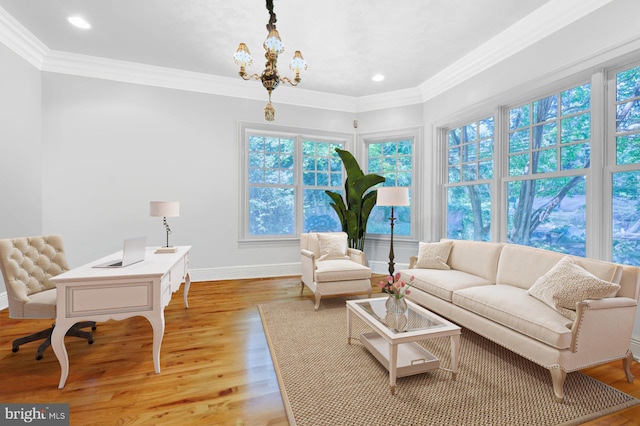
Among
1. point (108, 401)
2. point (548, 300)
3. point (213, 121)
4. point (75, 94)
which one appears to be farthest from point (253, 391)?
point (75, 94)

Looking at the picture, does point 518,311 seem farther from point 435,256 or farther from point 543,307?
point 435,256

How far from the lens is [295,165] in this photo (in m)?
5.12

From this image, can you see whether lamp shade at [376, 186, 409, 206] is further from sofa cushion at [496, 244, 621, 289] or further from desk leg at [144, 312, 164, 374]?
desk leg at [144, 312, 164, 374]

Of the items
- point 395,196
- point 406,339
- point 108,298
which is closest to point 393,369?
point 406,339

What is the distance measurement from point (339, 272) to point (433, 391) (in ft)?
5.54

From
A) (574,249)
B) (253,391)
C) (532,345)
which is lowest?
(253,391)

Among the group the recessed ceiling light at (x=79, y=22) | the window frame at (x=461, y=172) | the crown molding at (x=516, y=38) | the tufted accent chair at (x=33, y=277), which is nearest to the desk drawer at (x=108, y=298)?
the tufted accent chair at (x=33, y=277)

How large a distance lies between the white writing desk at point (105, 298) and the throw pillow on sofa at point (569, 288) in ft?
9.12

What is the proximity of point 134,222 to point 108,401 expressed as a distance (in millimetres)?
3009

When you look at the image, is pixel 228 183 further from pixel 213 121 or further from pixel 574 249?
pixel 574 249

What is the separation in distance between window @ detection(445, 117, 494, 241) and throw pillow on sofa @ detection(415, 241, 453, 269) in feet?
2.72

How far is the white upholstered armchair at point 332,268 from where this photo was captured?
3381 mm

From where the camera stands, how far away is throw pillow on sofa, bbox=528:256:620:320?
6.21ft

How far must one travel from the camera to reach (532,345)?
6.33 ft
